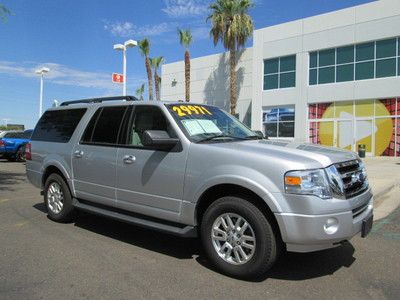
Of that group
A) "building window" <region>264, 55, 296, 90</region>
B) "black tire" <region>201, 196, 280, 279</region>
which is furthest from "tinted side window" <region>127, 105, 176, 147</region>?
"building window" <region>264, 55, 296, 90</region>

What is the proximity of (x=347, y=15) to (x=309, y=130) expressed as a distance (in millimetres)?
7835

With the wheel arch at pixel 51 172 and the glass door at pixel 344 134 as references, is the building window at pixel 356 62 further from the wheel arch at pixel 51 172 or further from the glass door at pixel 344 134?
the wheel arch at pixel 51 172

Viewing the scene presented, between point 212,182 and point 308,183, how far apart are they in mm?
1044

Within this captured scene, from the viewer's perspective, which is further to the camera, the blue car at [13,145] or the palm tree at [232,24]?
the palm tree at [232,24]

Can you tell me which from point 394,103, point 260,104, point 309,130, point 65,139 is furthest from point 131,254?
point 260,104

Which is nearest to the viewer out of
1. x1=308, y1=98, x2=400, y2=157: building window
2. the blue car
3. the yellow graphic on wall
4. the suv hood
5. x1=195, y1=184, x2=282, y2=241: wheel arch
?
the suv hood

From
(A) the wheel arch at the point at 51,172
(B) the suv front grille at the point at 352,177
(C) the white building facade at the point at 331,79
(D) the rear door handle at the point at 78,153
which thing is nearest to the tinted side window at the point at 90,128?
(D) the rear door handle at the point at 78,153

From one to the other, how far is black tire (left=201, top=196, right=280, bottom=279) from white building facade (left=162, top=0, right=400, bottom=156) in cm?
2444

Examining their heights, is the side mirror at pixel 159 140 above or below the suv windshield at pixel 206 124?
below

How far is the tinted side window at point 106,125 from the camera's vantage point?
6.15 meters

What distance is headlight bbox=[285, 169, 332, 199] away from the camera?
4.25 m

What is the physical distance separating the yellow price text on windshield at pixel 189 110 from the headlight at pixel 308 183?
181 centimetres

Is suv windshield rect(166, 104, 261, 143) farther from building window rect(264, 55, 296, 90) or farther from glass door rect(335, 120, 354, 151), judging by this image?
building window rect(264, 55, 296, 90)

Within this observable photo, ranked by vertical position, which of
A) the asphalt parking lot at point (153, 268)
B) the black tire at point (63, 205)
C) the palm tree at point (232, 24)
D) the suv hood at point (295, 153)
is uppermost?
the palm tree at point (232, 24)
